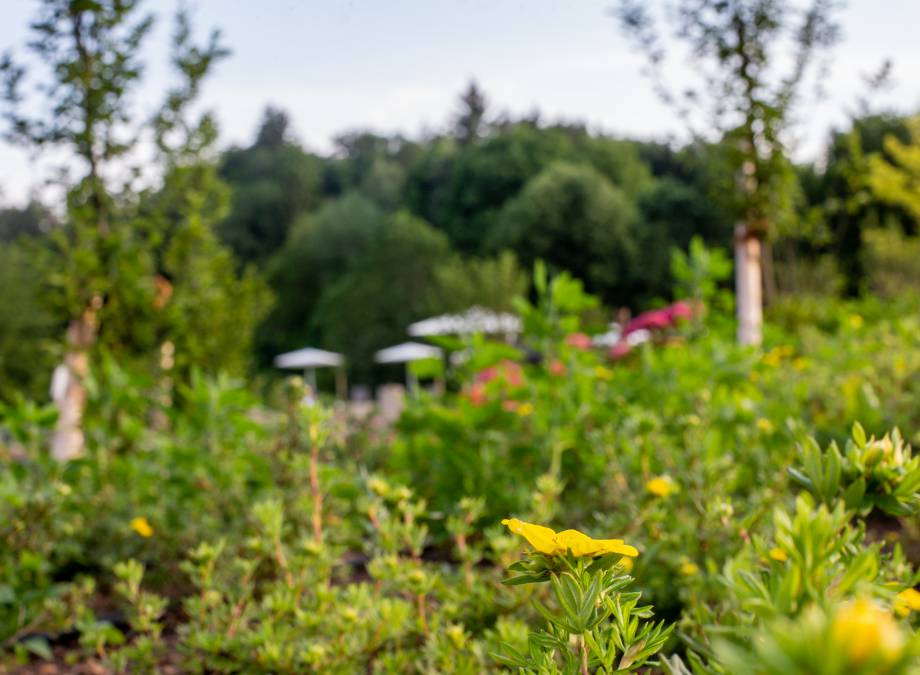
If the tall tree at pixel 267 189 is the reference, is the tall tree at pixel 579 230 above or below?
below

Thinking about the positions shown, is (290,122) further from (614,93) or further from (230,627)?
(230,627)

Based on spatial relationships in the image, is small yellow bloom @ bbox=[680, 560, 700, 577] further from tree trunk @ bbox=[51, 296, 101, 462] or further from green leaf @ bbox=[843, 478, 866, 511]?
tree trunk @ bbox=[51, 296, 101, 462]

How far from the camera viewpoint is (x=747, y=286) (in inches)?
223

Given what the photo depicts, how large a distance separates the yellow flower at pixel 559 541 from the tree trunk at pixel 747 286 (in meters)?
4.70

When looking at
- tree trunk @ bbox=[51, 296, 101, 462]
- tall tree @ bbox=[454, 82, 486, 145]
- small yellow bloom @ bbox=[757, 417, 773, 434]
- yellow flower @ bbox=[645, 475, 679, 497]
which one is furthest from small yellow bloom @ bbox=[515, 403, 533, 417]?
tall tree @ bbox=[454, 82, 486, 145]

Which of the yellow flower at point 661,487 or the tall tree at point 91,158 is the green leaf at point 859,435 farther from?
the tall tree at point 91,158

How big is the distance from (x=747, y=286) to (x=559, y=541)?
17.7 feet

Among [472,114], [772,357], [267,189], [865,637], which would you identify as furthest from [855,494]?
[472,114]

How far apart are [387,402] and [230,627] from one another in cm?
1710

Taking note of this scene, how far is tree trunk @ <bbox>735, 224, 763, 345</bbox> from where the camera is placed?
17.7ft

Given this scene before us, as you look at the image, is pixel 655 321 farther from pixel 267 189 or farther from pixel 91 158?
pixel 267 189

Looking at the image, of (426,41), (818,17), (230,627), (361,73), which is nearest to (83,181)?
(361,73)

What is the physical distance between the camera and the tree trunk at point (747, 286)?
5387 millimetres

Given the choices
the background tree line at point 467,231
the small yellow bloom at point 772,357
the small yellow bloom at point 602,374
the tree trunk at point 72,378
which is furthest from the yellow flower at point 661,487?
the background tree line at point 467,231
